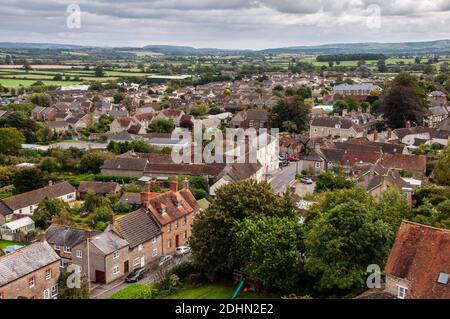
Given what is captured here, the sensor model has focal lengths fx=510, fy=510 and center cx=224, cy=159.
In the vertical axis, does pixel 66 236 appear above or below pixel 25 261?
below

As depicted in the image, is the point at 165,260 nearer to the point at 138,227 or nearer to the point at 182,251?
the point at 182,251

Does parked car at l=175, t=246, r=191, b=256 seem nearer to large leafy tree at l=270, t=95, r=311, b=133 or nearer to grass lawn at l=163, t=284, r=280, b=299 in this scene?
grass lawn at l=163, t=284, r=280, b=299

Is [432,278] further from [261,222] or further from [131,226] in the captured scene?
[131,226]

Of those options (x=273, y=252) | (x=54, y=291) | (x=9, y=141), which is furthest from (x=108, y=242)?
(x=9, y=141)

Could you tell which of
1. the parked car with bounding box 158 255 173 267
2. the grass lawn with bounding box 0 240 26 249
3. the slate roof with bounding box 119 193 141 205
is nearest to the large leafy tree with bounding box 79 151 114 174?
the slate roof with bounding box 119 193 141 205
